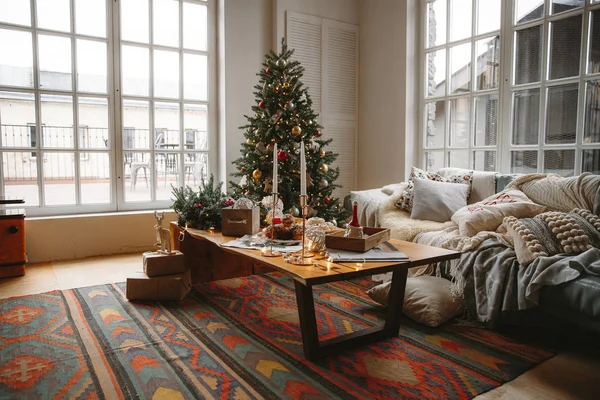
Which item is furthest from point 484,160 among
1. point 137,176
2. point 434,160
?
point 137,176

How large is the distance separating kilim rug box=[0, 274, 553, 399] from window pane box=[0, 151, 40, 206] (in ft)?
4.59

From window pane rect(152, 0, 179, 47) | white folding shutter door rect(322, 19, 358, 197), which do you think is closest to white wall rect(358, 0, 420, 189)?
white folding shutter door rect(322, 19, 358, 197)

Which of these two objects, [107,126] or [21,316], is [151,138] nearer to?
[107,126]

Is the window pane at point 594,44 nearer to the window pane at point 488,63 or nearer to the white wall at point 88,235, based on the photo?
the window pane at point 488,63

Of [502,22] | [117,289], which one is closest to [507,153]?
[502,22]

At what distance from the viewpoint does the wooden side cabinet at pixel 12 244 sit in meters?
3.32

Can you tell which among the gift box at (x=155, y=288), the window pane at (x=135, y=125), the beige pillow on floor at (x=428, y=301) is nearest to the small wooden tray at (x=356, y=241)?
the beige pillow on floor at (x=428, y=301)

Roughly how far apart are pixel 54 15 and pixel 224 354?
11.3 ft

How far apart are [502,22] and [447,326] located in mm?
2647

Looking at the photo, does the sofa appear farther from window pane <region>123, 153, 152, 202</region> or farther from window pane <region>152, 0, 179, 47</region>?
window pane <region>152, 0, 179, 47</region>

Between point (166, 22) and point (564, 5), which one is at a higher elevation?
point (166, 22)

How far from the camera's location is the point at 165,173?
177 inches

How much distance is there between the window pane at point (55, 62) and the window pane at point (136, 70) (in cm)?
46

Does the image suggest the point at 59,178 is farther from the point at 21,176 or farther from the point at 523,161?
the point at 523,161
